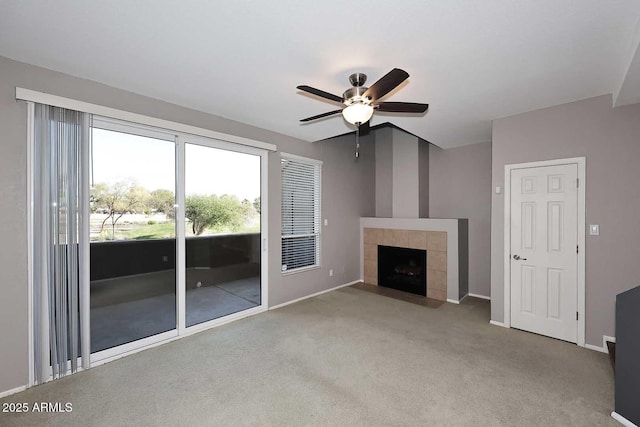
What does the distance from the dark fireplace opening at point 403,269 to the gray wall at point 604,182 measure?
Answer: 2228 millimetres

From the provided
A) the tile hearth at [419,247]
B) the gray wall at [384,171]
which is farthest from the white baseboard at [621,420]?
the gray wall at [384,171]

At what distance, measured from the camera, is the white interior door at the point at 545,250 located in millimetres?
3021

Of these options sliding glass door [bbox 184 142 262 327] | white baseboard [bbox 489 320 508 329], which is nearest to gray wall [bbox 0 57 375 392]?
sliding glass door [bbox 184 142 262 327]

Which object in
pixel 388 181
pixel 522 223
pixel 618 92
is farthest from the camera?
pixel 388 181

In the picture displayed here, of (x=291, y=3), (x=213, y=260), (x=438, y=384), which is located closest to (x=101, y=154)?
(x=213, y=260)

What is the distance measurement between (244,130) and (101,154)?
162 cm

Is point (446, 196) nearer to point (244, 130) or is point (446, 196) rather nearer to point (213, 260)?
point (244, 130)

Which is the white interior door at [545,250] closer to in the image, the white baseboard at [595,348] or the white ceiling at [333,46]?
the white baseboard at [595,348]

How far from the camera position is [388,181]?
5.79 metres

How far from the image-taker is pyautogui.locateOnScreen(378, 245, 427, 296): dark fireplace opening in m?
4.90

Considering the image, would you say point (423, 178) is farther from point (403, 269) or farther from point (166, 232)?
point (166, 232)

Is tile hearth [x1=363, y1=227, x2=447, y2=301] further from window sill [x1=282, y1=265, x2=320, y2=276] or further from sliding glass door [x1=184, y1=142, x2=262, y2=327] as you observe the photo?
sliding glass door [x1=184, y1=142, x2=262, y2=327]

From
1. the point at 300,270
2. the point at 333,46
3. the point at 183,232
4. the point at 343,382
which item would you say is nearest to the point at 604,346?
the point at 343,382

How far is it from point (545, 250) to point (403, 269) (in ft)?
7.68
